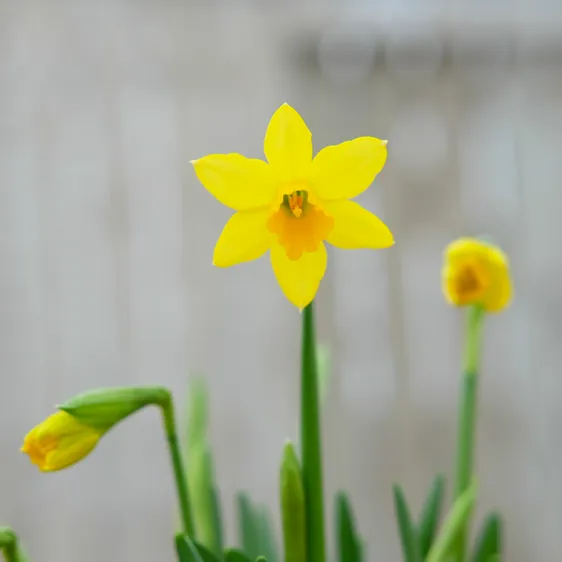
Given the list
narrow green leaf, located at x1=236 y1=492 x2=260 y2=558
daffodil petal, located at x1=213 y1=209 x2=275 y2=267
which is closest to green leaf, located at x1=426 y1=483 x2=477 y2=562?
narrow green leaf, located at x1=236 y1=492 x2=260 y2=558

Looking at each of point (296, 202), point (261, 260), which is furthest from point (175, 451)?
point (261, 260)

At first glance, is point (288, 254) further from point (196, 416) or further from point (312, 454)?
point (196, 416)

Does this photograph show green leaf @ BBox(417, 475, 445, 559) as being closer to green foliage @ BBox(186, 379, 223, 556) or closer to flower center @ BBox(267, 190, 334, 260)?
green foliage @ BBox(186, 379, 223, 556)

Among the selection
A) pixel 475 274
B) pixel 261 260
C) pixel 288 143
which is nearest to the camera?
pixel 288 143

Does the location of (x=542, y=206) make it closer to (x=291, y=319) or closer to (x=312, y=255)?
(x=291, y=319)

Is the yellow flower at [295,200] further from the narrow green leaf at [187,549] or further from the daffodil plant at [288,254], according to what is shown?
the narrow green leaf at [187,549]

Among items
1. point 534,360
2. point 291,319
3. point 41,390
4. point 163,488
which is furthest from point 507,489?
point 41,390

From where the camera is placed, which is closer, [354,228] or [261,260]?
[354,228]
